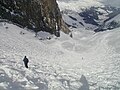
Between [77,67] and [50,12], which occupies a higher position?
[50,12]

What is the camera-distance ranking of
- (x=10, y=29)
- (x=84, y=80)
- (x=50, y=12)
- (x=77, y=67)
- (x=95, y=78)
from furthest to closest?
(x=50, y=12) → (x=10, y=29) → (x=77, y=67) → (x=95, y=78) → (x=84, y=80)

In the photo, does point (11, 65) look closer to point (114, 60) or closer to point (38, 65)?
point (38, 65)

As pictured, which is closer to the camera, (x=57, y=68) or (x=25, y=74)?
(x=25, y=74)

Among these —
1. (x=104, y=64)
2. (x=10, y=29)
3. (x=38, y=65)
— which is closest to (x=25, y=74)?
(x=38, y=65)

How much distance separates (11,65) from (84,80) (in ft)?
18.8

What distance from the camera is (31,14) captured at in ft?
156

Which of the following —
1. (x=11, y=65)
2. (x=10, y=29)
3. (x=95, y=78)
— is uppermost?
(x=10, y=29)

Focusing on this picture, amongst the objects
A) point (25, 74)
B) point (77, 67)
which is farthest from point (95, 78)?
point (25, 74)

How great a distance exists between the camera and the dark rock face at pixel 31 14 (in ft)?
138

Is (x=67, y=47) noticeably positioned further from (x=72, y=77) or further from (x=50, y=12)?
(x=72, y=77)

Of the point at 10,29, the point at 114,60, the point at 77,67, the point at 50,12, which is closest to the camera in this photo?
the point at 77,67

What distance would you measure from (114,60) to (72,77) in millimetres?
8780

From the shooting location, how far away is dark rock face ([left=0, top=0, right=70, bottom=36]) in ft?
138

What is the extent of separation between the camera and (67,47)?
148ft
